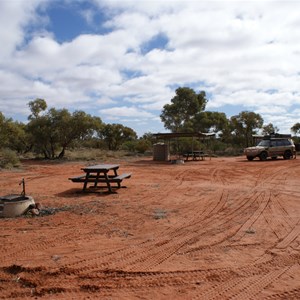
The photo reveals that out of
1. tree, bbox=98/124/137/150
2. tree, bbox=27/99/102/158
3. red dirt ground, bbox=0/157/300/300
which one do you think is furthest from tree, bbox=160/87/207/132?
red dirt ground, bbox=0/157/300/300

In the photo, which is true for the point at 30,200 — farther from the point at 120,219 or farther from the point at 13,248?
the point at 13,248

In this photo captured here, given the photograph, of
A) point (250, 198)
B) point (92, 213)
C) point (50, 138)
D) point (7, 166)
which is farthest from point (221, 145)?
point (92, 213)

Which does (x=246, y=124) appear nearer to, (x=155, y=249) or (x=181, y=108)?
(x=181, y=108)

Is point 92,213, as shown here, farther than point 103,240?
Yes

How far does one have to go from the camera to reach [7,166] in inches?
861

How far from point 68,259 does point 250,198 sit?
645cm

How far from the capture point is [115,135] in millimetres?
47688

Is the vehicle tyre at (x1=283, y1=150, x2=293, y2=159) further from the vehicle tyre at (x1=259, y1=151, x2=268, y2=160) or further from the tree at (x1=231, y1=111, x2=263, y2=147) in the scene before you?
the tree at (x1=231, y1=111, x2=263, y2=147)

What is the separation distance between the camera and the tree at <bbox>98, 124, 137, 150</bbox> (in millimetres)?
46938

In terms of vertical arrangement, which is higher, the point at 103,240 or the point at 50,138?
the point at 50,138

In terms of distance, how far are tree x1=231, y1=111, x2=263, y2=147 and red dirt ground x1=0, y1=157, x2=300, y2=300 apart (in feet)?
109

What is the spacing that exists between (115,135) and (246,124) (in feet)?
53.3

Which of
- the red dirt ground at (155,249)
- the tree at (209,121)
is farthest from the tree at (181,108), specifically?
the red dirt ground at (155,249)

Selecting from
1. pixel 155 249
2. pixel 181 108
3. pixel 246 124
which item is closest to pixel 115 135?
pixel 181 108
